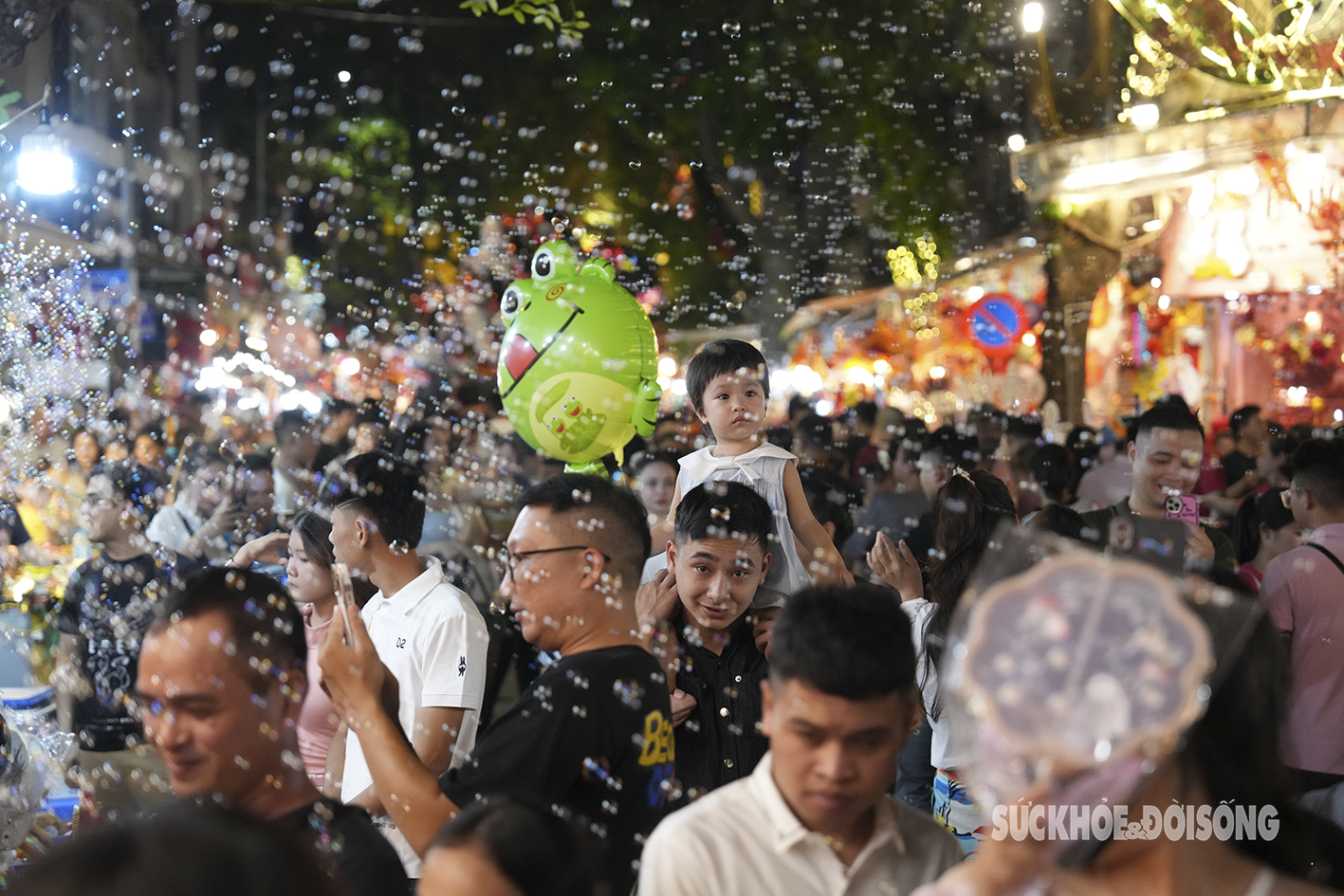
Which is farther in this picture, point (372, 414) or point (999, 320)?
point (999, 320)

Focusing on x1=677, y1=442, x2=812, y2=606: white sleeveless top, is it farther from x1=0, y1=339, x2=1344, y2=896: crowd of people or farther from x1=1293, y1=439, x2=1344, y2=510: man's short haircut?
x1=1293, y1=439, x2=1344, y2=510: man's short haircut

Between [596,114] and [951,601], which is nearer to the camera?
[951,601]

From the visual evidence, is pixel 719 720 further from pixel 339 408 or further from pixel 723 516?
pixel 339 408

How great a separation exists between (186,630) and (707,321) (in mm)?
24718

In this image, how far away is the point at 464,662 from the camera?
3312 mm

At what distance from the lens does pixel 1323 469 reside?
13.6 ft

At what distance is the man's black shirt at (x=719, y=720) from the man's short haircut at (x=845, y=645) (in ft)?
4.16

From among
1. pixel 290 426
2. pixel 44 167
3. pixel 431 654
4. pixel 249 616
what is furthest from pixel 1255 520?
pixel 44 167

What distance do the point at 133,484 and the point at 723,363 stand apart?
3361 millimetres

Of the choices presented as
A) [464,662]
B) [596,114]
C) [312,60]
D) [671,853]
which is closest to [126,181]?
[312,60]

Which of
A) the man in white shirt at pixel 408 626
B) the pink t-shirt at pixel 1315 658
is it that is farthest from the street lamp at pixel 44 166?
the pink t-shirt at pixel 1315 658

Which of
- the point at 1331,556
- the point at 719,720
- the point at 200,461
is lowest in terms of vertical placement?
the point at 719,720

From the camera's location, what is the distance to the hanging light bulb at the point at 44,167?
1232cm

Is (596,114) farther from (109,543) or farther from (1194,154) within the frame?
(109,543)
